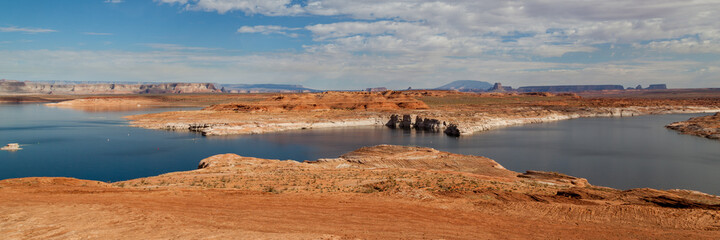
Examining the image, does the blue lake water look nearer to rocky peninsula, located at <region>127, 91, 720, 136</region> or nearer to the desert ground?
rocky peninsula, located at <region>127, 91, 720, 136</region>

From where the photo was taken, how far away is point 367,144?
4591cm

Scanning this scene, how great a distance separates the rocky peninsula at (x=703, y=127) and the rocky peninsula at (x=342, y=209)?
44582mm

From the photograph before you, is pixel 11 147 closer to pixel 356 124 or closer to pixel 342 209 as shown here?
pixel 342 209

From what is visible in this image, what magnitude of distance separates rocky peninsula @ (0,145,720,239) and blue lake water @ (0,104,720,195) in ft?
37.4

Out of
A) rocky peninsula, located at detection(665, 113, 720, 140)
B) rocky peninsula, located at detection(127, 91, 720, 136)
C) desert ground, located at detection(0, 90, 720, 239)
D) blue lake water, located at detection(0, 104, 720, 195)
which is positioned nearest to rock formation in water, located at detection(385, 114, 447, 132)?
rocky peninsula, located at detection(127, 91, 720, 136)

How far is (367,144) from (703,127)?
154ft

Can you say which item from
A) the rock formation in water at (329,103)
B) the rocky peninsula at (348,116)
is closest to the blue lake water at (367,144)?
the rocky peninsula at (348,116)

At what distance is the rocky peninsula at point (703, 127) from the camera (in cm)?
5197

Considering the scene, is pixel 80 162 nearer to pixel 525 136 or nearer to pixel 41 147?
pixel 41 147

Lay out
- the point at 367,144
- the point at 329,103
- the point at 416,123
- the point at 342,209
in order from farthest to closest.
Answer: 1. the point at 329,103
2. the point at 416,123
3. the point at 367,144
4. the point at 342,209

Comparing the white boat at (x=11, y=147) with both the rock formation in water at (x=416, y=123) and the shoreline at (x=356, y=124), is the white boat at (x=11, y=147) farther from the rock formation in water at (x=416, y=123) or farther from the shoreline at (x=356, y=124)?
the rock formation in water at (x=416, y=123)

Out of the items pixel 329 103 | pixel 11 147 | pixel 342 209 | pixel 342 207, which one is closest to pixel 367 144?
pixel 342 207

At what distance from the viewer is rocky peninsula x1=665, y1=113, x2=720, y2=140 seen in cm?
5197

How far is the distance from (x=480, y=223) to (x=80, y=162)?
111ft
